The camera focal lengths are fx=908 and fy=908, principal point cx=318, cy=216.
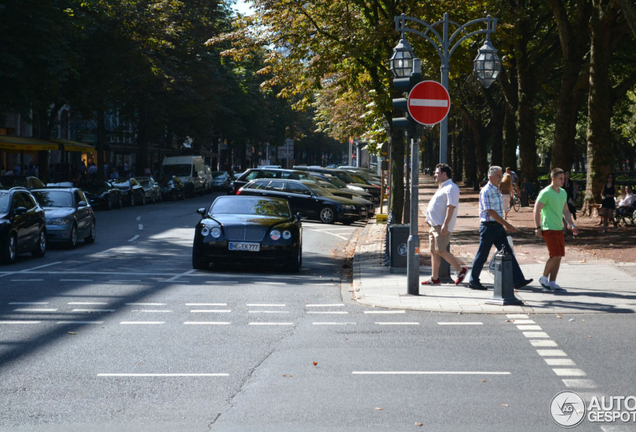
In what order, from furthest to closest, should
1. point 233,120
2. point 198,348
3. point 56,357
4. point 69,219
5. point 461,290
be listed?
1. point 233,120
2. point 69,219
3. point 461,290
4. point 198,348
5. point 56,357

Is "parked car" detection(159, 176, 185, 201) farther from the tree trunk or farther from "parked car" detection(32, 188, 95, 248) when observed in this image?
the tree trunk

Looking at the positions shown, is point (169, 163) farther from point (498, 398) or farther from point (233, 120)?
point (498, 398)

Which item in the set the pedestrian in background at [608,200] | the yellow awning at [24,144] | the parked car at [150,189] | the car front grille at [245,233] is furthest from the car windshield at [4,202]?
the parked car at [150,189]

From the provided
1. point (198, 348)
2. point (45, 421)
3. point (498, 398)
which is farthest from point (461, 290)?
point (45, 421)

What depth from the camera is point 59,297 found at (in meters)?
12.4

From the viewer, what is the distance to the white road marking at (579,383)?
7.13 meters

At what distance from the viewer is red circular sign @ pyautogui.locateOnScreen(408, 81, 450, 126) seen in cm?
1269

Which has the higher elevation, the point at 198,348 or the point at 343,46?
the point at 343,46

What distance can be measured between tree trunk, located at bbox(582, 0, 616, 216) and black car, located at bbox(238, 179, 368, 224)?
326 inches

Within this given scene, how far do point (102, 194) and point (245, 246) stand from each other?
23.8m

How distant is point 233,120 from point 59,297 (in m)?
56.6

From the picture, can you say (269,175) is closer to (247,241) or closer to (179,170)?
(179,170)

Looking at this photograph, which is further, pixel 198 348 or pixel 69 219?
pixel 69 219

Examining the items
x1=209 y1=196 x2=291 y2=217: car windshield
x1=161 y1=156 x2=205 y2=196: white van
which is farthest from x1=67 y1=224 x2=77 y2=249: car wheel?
x1=161 y1=156 x2=205 y2=196: white van
